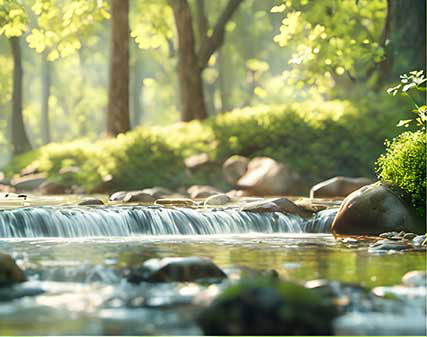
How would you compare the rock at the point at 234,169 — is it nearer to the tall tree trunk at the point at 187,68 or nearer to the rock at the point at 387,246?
the tall tree trunk at the point at 187,68

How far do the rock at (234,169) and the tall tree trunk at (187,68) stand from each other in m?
4.99

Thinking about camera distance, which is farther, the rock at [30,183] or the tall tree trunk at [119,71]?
the tall tree trunk at [119,71]

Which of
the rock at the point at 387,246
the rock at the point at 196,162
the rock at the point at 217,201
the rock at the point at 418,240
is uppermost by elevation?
the rock at the point at 196,162

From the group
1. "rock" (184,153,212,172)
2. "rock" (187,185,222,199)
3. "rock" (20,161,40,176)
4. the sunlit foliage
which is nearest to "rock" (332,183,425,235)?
"rock" (187,185,222,199)

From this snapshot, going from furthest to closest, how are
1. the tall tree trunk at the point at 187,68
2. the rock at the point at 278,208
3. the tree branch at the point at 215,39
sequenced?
the tree branch at the point at 215,39 < the tall tree trunk at the point at 187,68 < the rock at the point at 278,208

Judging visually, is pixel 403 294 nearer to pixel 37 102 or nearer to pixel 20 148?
pixel 20 148

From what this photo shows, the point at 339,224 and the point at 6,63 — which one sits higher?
the point at 6,63

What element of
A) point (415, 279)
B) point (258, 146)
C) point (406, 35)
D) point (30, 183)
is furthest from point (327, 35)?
point (415, 279)

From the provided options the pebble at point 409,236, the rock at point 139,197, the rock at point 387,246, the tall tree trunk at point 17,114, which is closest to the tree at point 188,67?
the rock at point 139,197

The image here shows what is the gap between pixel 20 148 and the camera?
3912 cm

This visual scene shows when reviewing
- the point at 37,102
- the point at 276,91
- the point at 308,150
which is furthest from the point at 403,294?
the point at 37,102

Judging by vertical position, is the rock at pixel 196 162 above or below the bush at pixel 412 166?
below

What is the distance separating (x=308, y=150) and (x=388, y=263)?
47.7ft

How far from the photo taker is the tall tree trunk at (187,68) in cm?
3067
